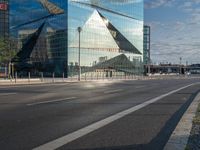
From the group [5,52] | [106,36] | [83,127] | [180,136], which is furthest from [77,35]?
[180,136]

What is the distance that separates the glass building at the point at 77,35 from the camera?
8675 cm

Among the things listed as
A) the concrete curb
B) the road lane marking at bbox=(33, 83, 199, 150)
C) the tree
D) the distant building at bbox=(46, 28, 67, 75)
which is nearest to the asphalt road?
the road lane marking at bbox=(33, 83, 199, 150)

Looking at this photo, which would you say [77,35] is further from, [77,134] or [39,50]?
[77,134]

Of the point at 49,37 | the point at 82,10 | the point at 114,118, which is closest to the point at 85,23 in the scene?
the point at 82,10

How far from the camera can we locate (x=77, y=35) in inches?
3472

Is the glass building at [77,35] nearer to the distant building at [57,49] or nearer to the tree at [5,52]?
the distant building at [57,49]

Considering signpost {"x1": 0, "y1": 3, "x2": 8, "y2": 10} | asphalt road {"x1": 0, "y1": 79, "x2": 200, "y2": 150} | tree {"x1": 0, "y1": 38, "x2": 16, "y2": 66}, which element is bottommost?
asphalt road {"x1": 0, "y1": 79, "x2": 200, "y2": 150}

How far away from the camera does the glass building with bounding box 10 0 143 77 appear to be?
86750 millimetres

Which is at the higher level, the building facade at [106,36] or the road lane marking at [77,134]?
the building facade at [106,36]

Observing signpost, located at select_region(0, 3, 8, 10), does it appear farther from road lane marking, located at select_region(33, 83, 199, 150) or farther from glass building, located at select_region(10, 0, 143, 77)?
road lane marking, located at select_region(33, 83, 199, 150)

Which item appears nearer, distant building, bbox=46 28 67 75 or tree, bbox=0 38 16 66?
tree, bbox=0 38 16 66

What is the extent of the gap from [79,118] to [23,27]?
3575 inches

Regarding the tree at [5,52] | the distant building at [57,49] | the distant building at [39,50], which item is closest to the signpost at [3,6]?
the distant building at [39,50]

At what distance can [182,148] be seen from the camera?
7.46 metres
